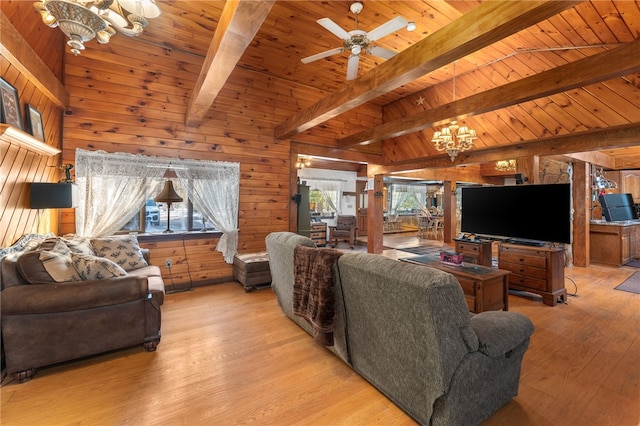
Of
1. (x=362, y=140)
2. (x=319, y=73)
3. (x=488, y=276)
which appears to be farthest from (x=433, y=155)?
(x=488, y=276)

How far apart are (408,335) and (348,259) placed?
23.5 inches

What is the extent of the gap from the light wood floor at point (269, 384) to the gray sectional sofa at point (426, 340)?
0.18m

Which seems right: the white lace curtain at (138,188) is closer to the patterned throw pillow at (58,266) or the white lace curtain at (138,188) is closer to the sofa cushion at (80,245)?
the sofa cushion at (80,245)

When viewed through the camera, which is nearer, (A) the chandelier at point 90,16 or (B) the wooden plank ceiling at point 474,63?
(A) the chandelier at point 90,16

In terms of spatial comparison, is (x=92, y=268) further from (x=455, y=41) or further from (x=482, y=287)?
(x=482, y=287)

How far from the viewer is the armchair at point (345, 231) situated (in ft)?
27.2

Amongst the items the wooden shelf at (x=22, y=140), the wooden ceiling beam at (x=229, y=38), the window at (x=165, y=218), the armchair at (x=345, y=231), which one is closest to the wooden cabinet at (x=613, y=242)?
the armchair at (x=345, y=231)

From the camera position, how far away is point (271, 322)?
9.84ft

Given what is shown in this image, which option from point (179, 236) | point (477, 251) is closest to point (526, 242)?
point (477, 251)

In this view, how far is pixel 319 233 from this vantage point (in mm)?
8375

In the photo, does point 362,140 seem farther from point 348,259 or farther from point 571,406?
point 571,406

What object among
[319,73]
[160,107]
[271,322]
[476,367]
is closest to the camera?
[476,367]

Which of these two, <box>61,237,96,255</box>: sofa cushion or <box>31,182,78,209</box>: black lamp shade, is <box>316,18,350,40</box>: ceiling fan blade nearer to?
<box>31,182,78,209</box>: black lamp shade

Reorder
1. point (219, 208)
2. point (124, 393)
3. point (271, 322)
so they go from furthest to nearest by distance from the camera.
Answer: point (219, 208) < point (271, 322) < point (124, 393)
